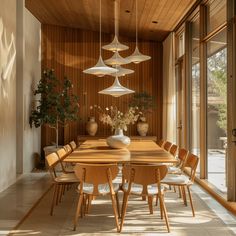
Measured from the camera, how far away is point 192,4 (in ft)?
24.0

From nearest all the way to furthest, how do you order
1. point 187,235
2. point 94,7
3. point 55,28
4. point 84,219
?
point 187,235
point 84,219
point 94,7
point 55,28

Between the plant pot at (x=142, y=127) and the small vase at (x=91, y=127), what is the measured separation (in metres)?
1.18

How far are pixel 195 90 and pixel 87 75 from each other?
390 cm

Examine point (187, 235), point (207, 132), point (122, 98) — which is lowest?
point (187, 235)

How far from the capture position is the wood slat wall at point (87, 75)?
35.4ft

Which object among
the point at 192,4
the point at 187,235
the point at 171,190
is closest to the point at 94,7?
the point at 192,4

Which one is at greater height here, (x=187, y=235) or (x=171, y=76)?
(x=171, y=76)

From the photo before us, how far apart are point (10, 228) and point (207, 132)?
3942 millimetres

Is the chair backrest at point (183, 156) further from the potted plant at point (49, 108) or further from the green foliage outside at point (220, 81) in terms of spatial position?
the potted plant at point (49, 108)

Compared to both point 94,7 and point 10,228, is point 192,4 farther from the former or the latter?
point 10,228

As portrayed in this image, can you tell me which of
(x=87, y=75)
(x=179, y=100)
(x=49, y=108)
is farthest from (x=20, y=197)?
(x=87, y=75)

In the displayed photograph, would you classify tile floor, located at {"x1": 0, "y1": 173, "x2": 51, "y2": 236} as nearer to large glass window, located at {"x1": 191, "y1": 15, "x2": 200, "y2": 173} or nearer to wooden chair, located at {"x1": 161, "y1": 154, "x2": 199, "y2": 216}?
wooden chair, located at {"x1": 161, "y1": 154, "x2": 199, "y2": 216}

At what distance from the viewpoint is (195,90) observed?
7930 mm

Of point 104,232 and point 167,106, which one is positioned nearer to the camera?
point 104,232
